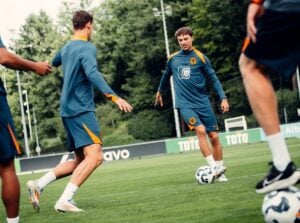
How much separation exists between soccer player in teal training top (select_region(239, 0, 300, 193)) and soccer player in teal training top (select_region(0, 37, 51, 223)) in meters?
2.35

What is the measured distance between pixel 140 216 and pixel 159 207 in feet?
2.25

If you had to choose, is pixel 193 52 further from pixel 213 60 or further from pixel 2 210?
pixel 213 60

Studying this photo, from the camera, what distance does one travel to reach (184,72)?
1180 centimetres

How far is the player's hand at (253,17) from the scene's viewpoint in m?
4.93

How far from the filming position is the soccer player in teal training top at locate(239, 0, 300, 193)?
4977 millimetres

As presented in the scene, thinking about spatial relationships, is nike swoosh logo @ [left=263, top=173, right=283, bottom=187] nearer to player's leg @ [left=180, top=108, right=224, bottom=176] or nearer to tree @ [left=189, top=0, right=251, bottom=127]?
player's leg @ [left=180, top=108, right=224, bottom=176]

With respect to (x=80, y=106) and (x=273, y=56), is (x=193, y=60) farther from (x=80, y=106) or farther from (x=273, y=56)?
(x=273, y=56)

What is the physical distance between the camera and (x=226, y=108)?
11609mm

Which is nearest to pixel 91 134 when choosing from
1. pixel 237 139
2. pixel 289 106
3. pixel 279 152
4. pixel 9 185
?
pixel 9 185

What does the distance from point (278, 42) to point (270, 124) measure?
61cm

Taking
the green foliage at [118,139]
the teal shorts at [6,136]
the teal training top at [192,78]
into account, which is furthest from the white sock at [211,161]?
the green foliage at [118,139]

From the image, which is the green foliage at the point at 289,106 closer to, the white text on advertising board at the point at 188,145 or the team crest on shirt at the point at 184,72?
the white text on advertising board at the point at 188,145

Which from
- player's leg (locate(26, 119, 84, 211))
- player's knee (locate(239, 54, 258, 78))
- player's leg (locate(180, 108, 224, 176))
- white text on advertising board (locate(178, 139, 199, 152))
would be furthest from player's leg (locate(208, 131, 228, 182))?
white text on advertising board (locate(178, 139, 199, 152))

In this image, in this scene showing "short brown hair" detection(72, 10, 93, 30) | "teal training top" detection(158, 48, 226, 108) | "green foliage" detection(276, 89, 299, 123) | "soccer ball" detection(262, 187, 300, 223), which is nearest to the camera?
"soccer ball" detection(262, 187, 300, 223)
